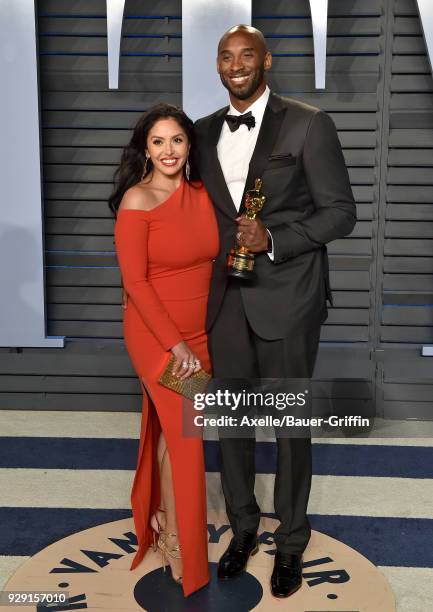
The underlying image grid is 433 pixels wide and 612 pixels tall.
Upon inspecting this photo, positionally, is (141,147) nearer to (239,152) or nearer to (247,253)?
(239,152)

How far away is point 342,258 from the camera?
434 cm

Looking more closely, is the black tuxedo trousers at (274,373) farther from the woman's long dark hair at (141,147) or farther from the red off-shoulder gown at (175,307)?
the woman's long dark hair at (141,147)

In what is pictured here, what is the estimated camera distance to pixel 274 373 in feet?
8.45

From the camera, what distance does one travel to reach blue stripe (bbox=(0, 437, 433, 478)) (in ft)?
12.1

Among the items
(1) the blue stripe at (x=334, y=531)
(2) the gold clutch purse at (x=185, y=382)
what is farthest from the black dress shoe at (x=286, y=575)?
(2) the gold clutch purse at (x=185, y=382)

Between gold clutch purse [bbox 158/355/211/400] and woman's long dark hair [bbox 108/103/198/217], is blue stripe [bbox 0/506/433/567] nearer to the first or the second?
gold clutch purse [bbox 158/355/211/400]

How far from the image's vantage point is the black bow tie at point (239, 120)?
2.47m

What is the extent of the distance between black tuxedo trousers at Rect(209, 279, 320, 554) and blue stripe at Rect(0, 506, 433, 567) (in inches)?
15.8

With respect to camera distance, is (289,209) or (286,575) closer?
(289,209)

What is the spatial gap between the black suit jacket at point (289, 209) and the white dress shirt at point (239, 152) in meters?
0.03

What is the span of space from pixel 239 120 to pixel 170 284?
57 cm

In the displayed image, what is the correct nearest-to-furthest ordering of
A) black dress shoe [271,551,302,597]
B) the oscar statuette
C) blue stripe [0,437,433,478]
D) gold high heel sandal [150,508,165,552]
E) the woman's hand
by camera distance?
the oscar statuette < the woman's hand < black dress shoe [271,551,302,597] < gold high heel sandal [150,508,165,552] < blue stripe [0,437,433,478]

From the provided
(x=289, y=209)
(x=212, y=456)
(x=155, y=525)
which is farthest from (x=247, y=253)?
(x=212, y=456)

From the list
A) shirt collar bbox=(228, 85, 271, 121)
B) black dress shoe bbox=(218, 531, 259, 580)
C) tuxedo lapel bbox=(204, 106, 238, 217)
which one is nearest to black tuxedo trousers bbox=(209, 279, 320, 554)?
black dress shoe bbox=(218, 531, 259, 580)
